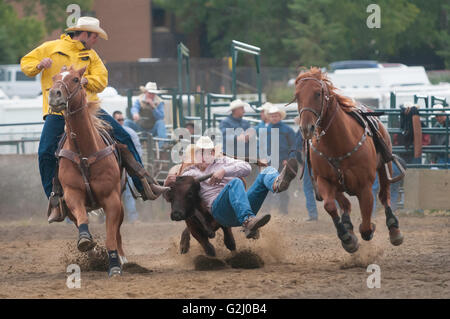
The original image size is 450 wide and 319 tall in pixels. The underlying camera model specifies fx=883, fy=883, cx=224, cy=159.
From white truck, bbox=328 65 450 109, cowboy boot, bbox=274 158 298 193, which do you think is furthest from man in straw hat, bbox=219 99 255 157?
white truck, bbox=328 65 450 109

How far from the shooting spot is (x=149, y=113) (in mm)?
15953

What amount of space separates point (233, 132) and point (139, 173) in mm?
5399

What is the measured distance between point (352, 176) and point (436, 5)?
2902cm

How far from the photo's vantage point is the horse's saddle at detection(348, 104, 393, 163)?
8734 millimetres

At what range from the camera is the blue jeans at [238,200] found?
8.00m

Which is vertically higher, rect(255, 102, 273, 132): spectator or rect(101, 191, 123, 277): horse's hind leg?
rect(255, 102, 273, 132): spectator

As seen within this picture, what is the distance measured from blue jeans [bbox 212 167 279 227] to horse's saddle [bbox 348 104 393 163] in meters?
1.01

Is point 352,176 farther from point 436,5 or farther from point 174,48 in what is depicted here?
point 174,48

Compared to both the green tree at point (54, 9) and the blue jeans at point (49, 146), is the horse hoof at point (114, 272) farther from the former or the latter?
the green tree at point (54, 9)

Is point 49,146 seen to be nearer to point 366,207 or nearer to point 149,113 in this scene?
point 366,207

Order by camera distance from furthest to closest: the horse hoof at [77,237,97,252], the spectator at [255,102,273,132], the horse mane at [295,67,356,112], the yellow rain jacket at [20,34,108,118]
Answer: the spectator at [255,102,273,132]
the yellow rain jacket at [20,34,108,118]
the horse mane at [295,67,356,112]
the horse hoof at [77,237,97,252]

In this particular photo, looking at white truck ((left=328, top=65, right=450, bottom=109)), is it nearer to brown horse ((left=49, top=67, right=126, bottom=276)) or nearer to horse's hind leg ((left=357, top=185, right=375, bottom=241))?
horse's hind leg ((left=357, top=185, right=375, bottom=241))

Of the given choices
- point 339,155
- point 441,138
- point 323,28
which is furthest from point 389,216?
point 323,28

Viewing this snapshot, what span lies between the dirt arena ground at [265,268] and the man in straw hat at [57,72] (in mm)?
987
